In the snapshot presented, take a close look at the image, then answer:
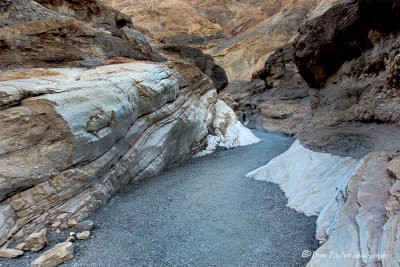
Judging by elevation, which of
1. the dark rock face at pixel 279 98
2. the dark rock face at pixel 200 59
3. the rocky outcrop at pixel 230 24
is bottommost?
the dark rock face at pixel 279 98

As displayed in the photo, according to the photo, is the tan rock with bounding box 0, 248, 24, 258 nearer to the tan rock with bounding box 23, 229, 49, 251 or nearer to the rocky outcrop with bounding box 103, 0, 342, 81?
the tan rock with bounding box 23, 229, 49, 251

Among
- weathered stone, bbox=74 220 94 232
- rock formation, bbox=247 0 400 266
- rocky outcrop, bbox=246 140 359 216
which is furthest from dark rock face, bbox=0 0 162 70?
rock formation, bbox=247 0 400 266

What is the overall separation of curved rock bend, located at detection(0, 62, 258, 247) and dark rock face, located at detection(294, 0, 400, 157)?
491 cm

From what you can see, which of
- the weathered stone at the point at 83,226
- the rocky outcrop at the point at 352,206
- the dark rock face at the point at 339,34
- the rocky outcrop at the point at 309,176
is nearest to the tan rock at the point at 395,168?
the rocky outcrop at the point at 352,206

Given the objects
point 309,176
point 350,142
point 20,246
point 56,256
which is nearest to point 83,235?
point 56,256

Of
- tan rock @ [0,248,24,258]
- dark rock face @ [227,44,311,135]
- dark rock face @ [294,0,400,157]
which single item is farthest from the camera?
dark rock face @ [227,44,311,135]

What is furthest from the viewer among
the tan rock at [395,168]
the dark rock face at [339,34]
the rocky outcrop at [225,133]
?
the rocky outcrop at [225,133]

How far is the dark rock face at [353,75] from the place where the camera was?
4766 mm

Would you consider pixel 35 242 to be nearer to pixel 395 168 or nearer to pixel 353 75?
pixel 395 168

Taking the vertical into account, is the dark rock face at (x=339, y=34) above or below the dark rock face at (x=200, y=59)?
below

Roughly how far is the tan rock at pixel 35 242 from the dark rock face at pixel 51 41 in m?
4.48

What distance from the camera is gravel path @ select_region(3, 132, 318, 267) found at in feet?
9.93

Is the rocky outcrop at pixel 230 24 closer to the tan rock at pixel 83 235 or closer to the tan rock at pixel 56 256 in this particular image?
the tan rock at pixel 83 235

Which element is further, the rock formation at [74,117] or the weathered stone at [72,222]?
the weathered stone at [72,222]
